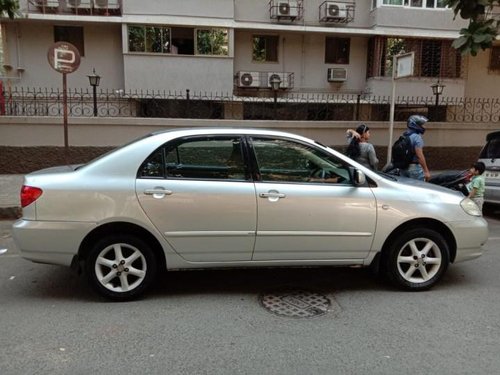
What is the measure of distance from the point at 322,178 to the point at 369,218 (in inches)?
22.5

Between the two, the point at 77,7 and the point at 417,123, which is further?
the point at 77,7

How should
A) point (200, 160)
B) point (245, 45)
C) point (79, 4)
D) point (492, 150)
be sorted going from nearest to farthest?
point (200, 160) < point (492, 150) < point (79, 4) < point (245, 45)

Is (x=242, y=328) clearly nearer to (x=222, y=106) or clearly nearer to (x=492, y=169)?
(x=492, y=169)

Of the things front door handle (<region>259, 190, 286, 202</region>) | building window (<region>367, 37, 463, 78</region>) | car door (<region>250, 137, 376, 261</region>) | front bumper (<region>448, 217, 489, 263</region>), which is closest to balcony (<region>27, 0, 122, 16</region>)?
building window (<region>367, 37, 463, 78</region>)

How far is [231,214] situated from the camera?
13.1 ft

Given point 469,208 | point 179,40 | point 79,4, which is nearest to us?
point 469,208

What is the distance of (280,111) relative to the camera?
1405 cm

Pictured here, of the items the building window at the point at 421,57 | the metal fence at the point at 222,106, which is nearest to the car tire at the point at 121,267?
the metal fence at the point at 222,106

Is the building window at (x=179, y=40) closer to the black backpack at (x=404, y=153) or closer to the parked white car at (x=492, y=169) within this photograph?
the parked white car at (x=492, y=169)

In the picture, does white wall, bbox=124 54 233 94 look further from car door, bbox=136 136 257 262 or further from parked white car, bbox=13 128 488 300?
car door, bbox=136 136 257 262

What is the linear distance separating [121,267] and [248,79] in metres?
13.9

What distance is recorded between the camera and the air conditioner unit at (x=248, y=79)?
16.9m

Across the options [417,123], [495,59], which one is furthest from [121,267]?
[495,59]

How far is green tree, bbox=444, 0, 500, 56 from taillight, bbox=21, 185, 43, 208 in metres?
6.05
